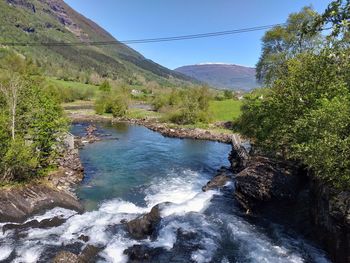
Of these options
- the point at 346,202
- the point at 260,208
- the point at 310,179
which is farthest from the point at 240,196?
the point at 346,202

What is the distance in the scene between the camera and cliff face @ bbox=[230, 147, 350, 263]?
52.6 ft

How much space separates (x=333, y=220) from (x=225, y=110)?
2672 inches

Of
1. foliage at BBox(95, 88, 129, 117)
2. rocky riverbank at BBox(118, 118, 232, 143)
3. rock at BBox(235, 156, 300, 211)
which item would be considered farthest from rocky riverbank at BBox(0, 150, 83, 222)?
foliage at BBox(95, 88, 129, 117)

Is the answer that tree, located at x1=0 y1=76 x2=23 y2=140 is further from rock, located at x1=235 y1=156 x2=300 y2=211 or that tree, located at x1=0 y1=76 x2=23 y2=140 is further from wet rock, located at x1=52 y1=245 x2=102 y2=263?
rock, located at x1=235 y1=156 x2=300 y2=211

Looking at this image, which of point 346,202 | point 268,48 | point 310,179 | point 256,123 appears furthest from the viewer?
point 268,48

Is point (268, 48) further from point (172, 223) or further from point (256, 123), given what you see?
point (172, 223)

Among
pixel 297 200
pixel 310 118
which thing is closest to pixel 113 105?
pixel 297 200

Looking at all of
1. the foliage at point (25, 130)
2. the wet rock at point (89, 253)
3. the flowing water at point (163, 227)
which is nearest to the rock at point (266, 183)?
the flowing water at point (163, 227)

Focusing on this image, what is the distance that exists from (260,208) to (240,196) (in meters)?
1.76

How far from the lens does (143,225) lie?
19656 mm

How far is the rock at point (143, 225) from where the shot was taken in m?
19.1

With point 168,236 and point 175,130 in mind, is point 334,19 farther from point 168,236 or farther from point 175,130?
point 175,130

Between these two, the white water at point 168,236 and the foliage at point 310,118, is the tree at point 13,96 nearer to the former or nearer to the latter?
the white water at point 168,236

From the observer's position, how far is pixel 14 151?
2250 cm
